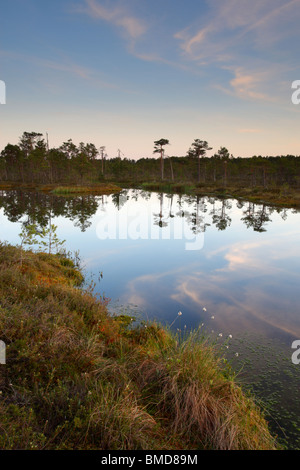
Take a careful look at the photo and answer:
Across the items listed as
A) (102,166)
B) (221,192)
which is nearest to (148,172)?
(102,166)

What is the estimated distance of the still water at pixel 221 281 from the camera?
612 cm

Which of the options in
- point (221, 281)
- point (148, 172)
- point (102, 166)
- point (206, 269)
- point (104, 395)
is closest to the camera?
point (104, 395)

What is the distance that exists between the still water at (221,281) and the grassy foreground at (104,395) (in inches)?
37.6

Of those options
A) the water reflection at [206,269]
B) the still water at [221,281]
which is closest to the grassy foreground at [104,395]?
the still water at [221,281]

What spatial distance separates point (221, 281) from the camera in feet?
39.9

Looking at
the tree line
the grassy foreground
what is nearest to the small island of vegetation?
the tree line

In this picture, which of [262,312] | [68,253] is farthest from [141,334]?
[68,253]

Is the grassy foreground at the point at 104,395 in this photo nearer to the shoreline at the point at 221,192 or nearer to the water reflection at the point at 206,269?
the water reflection at the point at 206,269

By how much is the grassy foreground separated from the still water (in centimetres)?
96

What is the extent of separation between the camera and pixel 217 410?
388cm

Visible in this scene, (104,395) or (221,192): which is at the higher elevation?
(221,192)

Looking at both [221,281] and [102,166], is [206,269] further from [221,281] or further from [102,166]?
[102,166]

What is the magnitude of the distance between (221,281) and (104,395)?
30.1 ft
